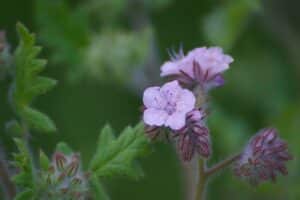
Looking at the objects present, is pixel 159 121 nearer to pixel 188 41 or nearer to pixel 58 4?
pixel 58 4

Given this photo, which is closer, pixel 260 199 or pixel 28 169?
pixel 28 169

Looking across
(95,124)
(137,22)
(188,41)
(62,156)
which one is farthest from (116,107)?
(62,156)

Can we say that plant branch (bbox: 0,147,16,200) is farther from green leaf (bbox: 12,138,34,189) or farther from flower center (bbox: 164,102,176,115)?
flower center (bbox: 164,102,176,115)

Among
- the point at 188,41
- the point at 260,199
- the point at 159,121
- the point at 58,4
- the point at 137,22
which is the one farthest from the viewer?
the point at 188,41

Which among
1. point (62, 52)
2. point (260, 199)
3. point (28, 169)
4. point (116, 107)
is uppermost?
point (116, 107)

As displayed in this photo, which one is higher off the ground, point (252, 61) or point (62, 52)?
point (252, 61)

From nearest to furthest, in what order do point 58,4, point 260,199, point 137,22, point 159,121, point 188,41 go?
point 159,121 → point 58,4 → point 137,22 → point 260,199 → point 188,41

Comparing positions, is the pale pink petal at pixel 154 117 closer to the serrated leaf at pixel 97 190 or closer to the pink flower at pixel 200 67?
the pink flower at pixel 200 67
